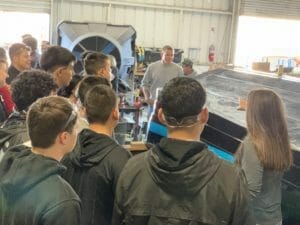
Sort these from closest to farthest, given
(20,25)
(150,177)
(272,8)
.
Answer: (150,177) → (20,25) → (272,8)

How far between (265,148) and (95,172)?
2.83 ft

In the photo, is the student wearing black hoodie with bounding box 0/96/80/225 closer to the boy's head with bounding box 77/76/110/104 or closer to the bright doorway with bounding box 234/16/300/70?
the boy's head with bounding box 77/76/110/104

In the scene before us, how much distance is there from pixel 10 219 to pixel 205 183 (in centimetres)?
67

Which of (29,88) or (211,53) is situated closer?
(29,88)

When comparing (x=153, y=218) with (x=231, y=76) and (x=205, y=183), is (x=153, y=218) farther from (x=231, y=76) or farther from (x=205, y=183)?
(x=231, y=76)

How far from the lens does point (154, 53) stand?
824cm

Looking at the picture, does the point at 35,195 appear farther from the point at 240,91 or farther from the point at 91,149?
the point at 240,91

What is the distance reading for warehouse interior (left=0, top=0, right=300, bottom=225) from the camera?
289cm

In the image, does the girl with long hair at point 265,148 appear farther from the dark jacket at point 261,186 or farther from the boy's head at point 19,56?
the boy's head at point 19,56

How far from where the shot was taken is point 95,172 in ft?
6.16

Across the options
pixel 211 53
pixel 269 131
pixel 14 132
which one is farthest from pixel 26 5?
pixel 269 131

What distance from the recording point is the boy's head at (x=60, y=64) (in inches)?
117

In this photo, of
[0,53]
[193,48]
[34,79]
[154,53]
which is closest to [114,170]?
[34,79]

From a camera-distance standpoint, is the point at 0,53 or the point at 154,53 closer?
the point at 0,53
